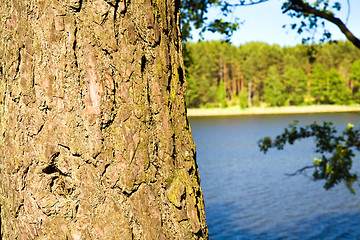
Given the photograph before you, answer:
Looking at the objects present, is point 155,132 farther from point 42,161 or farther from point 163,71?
point 42,161

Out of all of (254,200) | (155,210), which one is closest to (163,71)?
(155,210)

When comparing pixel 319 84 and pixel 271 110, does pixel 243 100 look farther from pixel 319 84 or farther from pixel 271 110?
pixel 319 84

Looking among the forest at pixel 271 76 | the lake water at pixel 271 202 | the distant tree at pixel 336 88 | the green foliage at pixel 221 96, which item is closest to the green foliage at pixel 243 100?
the forest at pixel 271 76

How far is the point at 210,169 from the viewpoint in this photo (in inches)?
811

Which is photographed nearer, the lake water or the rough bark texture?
the rough bark texture

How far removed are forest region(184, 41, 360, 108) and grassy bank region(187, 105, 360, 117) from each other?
163 centimetres

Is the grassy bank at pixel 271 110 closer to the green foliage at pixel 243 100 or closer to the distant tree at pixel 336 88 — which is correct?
the green foliage at pixel 243 100

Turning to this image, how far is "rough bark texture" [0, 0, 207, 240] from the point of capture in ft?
3.84

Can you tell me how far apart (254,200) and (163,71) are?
14.2 meters

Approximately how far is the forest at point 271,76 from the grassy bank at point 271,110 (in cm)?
163

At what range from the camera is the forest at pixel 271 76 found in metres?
73.7

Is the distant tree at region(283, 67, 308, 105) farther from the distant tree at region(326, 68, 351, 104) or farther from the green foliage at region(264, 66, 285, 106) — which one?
the distant tree at region(326, 68, 351, 104)

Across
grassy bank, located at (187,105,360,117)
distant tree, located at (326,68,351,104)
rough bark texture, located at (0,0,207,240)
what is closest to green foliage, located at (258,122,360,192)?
rough bark texture, located at (0,0,207,240)

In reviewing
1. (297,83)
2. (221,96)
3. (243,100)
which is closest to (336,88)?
(297,83)
